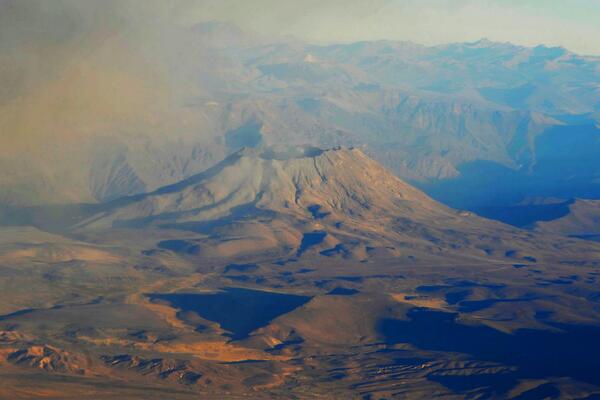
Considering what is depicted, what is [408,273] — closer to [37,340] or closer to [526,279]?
[526,279]

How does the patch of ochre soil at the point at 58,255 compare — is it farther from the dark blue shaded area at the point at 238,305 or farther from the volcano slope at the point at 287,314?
the dark blue shaded area at the point at 238,305

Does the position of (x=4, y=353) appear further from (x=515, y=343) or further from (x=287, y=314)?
(x=515, y=343)

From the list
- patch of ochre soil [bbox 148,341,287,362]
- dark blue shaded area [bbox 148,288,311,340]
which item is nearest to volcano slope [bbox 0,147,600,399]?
patch of ochre soil [bbox 148,341,287,362]

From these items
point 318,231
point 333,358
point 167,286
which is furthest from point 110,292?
point 318,231

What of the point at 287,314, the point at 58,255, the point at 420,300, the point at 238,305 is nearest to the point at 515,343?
the point at 287,314

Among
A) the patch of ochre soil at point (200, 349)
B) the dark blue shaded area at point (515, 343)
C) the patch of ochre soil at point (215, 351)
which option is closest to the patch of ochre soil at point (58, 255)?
the patch of ochre soil at point (200, 349)

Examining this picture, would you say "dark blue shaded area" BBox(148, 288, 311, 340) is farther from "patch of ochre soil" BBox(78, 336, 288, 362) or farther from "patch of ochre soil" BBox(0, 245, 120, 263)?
"patch of ochre soil" BBox(0, 245, 120, 263)
